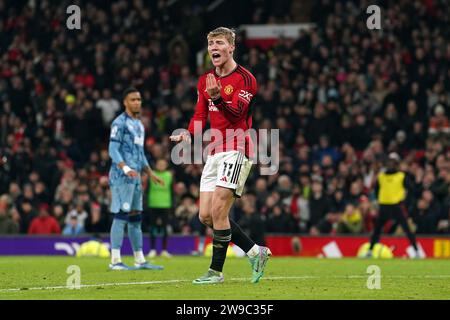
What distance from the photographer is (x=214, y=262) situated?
1142 cm

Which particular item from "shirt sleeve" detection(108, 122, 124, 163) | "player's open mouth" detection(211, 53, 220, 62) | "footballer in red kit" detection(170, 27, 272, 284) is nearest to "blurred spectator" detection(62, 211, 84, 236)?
"shirt sleeve" detection(108, 122, 124, 163)

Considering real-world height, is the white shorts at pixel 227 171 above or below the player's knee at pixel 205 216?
above

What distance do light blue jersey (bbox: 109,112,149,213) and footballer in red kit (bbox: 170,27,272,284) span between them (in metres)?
3.27

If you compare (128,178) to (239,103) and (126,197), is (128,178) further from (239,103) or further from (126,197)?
(239,103)

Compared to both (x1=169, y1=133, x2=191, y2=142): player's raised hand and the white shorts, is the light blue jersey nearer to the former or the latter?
the white shorts

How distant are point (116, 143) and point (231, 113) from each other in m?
3.75

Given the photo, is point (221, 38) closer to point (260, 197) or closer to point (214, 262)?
point (214, 262)

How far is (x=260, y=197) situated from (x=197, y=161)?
6.33 ft

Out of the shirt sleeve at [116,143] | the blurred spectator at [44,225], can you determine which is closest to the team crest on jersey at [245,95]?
the shirt sleeve at [116,143]

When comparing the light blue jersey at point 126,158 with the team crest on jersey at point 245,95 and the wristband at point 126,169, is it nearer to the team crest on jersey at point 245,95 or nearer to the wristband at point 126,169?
the wristband at point 126,169

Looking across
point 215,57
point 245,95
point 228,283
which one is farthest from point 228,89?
point 228,283

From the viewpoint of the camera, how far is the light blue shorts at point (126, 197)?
14672mm

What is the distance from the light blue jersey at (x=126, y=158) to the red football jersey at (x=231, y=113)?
3.31 metres
